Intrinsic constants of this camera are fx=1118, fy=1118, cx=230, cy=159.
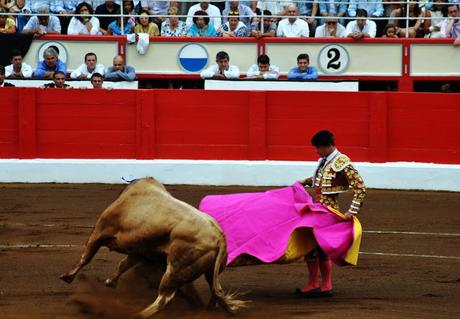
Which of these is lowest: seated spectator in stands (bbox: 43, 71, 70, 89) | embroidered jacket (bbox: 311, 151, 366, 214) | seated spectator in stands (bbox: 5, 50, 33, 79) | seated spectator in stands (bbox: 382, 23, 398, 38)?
embroidered jacket (bbox: 311, 151, 366, 214)

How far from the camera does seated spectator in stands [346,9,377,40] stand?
51.5 feet

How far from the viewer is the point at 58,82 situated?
1384 centimetres

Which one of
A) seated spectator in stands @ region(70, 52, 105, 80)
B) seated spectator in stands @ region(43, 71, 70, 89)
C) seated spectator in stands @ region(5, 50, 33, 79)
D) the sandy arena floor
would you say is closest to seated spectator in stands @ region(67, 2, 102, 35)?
seated spectator in stands @ region(70, 52, 105, 80)

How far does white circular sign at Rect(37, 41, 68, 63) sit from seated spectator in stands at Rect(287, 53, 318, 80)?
3283 mm

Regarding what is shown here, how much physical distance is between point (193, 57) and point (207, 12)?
2.22 feet

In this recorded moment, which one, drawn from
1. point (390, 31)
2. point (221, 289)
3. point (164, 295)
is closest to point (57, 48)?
point (390, 31)

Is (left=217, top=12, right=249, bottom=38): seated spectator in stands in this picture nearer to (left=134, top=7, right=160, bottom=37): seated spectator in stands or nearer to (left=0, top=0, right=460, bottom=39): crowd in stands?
(left=0, top=0, right=460, bottom=39): crowd in stands

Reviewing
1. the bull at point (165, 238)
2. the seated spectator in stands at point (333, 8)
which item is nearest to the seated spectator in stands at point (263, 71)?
the seated spectator in stands at point (333, 8)

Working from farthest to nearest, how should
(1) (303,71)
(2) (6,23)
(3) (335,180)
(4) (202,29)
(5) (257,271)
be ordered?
(4) (202,29)
(2) (6,23)
(1) (303,71)
(5) (257,271)
(3) (335,180)

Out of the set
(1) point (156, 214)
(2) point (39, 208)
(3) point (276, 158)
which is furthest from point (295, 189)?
(3) point (276, 158)

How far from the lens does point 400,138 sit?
1372cm

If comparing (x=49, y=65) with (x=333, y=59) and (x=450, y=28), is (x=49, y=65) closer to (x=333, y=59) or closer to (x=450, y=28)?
(x=333, y=59)

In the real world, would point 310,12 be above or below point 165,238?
above

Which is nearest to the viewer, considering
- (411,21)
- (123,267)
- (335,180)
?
(123,267)
